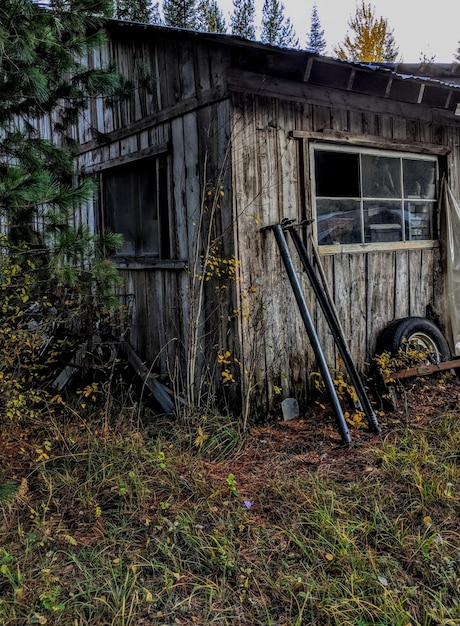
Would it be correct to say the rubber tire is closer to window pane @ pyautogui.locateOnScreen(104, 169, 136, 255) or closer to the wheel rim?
the wheel rim

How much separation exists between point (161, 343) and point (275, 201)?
1.80 metres

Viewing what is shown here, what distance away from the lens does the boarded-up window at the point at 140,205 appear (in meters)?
5.04

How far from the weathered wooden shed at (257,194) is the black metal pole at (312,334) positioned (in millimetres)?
236

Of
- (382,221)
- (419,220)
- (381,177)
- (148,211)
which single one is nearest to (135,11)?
(148,211)

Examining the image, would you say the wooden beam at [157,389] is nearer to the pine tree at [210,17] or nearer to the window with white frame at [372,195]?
the window with white frame at [372,195]

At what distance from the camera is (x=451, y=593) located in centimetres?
236

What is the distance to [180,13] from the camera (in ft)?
67.0

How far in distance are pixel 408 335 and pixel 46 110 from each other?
3897 mm

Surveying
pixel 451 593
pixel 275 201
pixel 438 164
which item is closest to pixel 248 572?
pixel 451 593

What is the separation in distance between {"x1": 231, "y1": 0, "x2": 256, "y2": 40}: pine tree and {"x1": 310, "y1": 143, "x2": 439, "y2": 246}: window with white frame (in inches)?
739

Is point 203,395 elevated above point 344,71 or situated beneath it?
situated beneath

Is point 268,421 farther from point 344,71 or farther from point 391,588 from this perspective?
point 344,71

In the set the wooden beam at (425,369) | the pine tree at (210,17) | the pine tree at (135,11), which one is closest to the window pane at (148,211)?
the wooden beam at (425,369)

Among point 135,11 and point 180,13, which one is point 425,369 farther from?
point 180,13
